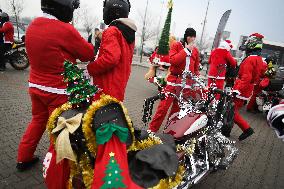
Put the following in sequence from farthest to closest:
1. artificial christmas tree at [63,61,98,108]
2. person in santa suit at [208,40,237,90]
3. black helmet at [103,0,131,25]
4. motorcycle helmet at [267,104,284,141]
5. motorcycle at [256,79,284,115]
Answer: motorcycle at [256,79,284,115]
person in santa suit at [208,40,237,90]
black helmet at [103,0,131,25]
motorcycle helmet at [267,104,284,141]
artificial christmas tree at [63,61,98,108]

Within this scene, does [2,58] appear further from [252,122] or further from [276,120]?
[276,120]

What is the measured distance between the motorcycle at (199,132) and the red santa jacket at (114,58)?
541 millimetres

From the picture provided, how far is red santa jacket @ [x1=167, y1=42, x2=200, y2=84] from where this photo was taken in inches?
195

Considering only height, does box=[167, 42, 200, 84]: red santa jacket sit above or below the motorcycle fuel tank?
above

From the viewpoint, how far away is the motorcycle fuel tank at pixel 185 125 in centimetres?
316

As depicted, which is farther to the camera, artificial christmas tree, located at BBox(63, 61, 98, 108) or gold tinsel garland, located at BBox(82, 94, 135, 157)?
artificial christmas tree, located at BBox(63, 61, 98, 108)

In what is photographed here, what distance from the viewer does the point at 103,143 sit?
1.72 m

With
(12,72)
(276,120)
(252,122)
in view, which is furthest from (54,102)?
(12,72)

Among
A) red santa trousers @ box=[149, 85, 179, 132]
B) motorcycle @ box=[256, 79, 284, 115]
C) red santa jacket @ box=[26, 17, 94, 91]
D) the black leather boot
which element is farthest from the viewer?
motorcycle @ box=[256, 79, 284, 115]

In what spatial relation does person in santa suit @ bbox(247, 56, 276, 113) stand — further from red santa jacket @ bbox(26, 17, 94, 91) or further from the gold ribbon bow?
the gold ribbon bow

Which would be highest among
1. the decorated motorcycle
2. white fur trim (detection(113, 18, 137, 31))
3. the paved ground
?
white fur trim (detection(113, 18, 137, 31))

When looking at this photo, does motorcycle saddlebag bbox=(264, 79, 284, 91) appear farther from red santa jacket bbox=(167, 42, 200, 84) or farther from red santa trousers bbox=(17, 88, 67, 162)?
red santa trousers bbox=(17, 88, 67, 162)

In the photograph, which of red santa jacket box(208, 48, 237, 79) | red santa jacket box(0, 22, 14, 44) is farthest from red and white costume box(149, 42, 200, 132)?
red santa jacket box(0, 22, 14, 44)

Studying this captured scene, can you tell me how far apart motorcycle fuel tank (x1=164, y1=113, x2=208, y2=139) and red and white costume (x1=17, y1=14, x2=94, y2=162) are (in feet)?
4.24
